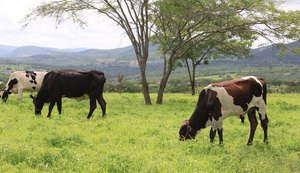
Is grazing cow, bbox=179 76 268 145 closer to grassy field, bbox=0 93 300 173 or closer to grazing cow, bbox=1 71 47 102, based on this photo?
grassy field, bbox=0 93 300 173

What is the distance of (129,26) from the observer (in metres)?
33.8

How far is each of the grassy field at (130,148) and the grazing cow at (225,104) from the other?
0.64 m

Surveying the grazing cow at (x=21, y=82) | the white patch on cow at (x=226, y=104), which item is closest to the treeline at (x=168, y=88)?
the grazing cow at (x=21, y=82)

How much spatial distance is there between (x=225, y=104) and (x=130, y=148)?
388 cm

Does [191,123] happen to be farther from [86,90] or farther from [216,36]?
[216,36]

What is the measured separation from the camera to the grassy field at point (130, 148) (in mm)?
10523

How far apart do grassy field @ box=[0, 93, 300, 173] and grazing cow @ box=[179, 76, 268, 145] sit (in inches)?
25.2

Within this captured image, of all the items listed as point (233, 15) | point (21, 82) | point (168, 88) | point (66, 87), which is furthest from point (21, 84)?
point (168, 88)

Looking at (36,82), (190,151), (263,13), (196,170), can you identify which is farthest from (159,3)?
(196,170)

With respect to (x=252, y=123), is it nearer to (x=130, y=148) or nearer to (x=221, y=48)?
(x=130, y=148)

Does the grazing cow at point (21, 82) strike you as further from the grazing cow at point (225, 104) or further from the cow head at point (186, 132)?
the grazing cow at point (225, 104)

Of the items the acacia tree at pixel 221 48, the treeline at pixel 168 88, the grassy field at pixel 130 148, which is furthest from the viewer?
the treeline at pixel 168 88

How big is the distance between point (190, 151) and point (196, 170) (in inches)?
109

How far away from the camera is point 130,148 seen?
1336cm
